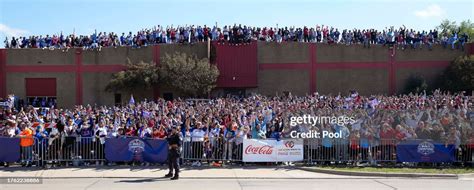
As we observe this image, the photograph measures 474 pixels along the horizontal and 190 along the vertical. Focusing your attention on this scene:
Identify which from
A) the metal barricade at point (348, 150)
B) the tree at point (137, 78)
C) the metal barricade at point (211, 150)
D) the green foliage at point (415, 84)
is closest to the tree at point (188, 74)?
the tree at point (137, 78)

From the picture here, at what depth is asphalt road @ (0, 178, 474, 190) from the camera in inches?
523

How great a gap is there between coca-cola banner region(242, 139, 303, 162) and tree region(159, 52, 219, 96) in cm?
2423

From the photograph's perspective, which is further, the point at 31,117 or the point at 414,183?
the point at 31,117

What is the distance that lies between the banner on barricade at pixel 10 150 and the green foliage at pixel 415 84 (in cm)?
3214

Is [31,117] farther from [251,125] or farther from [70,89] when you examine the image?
[70,89]

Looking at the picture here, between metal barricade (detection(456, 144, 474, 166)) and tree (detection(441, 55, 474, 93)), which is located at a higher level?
tree (detection(441, 55, 474, 93))

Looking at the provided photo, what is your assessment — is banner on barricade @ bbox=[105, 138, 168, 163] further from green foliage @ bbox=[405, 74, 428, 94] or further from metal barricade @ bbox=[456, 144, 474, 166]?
green foliage @ bbox=[405, 74, 428, 94]

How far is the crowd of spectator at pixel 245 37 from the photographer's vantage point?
1636 inches

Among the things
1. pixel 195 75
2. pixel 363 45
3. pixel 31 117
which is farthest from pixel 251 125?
pixel 363 45

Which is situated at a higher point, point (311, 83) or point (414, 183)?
point (311, 83)

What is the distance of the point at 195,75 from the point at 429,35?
1873 cm

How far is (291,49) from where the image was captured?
140 ft

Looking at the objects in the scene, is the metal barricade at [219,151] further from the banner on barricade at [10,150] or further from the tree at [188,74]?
the tree at [188,74]

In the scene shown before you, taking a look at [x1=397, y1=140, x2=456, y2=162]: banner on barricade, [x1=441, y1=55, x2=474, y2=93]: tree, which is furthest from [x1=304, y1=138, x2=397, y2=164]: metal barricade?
[x1=441, y1=55, x2=474, y2=93]: tree
